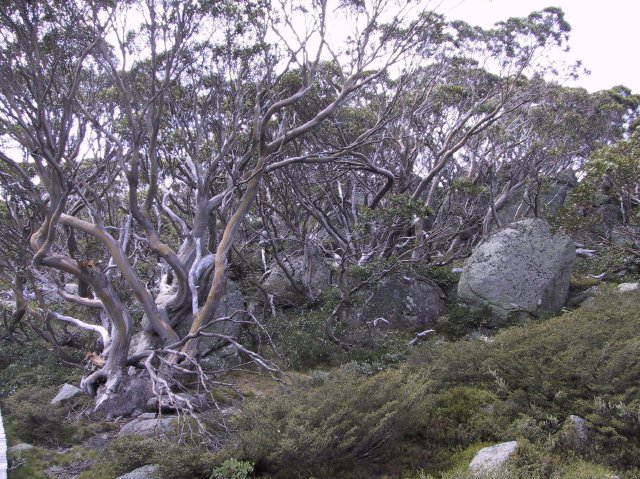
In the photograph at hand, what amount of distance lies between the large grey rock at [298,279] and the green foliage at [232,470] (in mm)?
8135

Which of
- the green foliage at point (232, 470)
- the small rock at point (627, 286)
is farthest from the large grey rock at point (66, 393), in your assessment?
the small rock at point (627, 286)

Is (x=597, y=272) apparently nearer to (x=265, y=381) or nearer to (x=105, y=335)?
(x=265, y=381)

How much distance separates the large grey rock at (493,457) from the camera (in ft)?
19.0

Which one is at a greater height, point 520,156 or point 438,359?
point 520,156

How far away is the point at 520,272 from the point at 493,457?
729 cm

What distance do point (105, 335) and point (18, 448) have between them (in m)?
3.18

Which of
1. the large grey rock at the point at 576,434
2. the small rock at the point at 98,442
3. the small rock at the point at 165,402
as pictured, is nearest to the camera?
the large grey rock at the point at 576,434

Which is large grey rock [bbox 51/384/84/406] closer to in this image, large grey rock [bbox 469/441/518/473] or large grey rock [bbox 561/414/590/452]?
large grey rock [bbox 469/441/518/473]

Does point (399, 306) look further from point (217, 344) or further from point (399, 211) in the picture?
point (217, 344)

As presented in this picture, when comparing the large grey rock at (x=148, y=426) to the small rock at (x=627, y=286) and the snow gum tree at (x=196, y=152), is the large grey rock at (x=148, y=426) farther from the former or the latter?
the small rock at (x=627, y=286)

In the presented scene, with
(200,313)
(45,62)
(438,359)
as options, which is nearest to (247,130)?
(45,62)

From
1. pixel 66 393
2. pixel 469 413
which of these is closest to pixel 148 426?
pixel 66 393

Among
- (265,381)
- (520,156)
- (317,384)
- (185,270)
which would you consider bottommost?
(265,381)

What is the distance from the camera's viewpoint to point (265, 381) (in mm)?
10664
